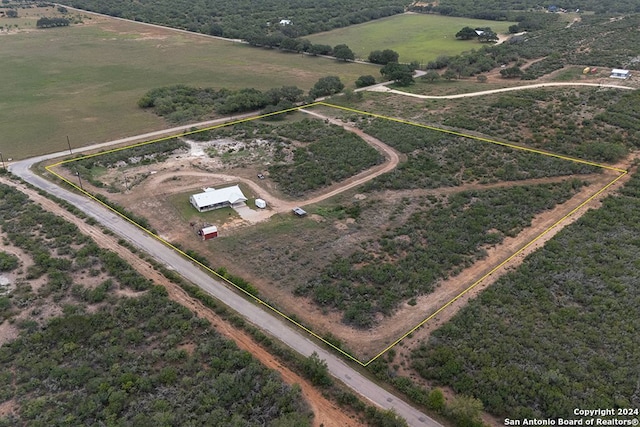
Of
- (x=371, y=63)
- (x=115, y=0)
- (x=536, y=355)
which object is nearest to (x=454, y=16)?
(x=371, y=63)

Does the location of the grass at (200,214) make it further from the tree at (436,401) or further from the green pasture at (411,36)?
the green pasture at (411,36)

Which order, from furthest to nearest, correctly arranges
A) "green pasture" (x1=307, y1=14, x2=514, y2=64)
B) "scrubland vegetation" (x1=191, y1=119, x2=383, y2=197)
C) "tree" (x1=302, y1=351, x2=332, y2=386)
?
"green pasture" (x1=307, y1=14, x2=514, y2=64)
"scrubland vegetation" (x1=191, y1=119, x2=383, y2=197)
"tree" (x1=302, y1=351, x2=332, y2=386)

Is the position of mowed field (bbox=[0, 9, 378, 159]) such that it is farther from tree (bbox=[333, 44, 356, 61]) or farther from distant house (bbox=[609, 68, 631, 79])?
distant house (bbox=[609, 68, 631, 79])

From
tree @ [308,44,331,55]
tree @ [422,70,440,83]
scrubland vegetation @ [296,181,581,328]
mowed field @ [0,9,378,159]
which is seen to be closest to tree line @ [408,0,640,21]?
tree @ [308,44,331,55]

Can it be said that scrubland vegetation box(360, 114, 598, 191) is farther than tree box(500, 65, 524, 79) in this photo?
No

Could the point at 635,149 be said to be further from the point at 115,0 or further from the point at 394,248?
the point at 115,0
